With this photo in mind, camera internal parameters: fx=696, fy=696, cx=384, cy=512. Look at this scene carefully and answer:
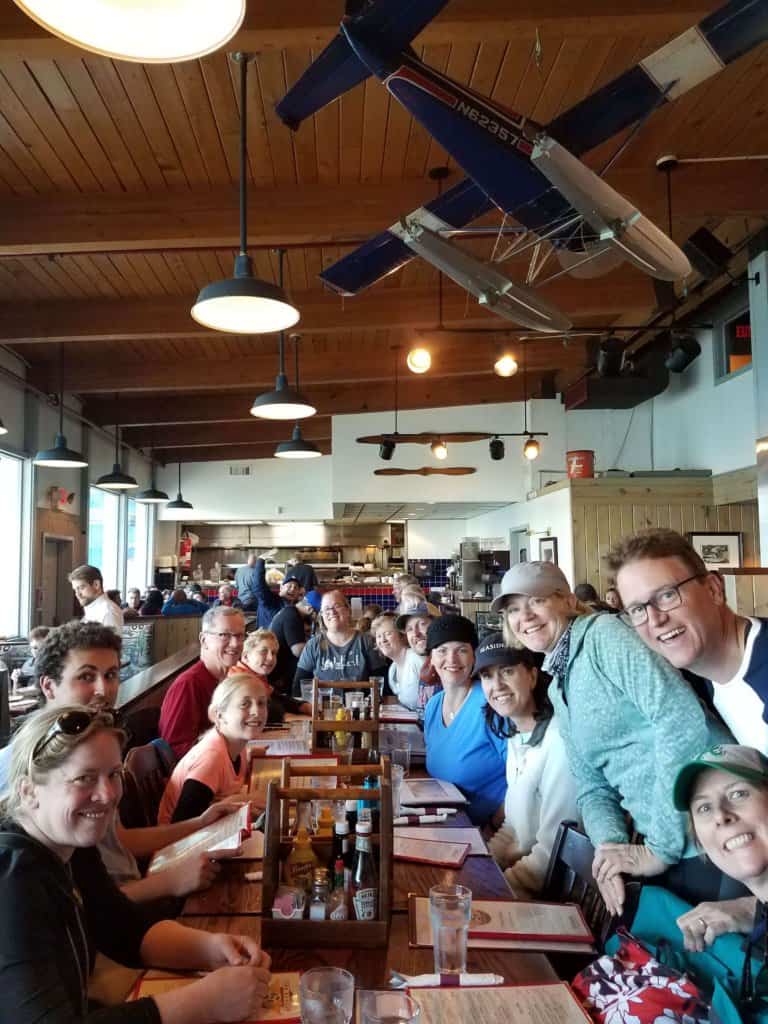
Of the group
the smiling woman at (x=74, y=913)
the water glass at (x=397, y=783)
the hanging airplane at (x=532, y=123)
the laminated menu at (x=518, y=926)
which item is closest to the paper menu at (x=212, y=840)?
the smiling woman at (x=74, y=913)

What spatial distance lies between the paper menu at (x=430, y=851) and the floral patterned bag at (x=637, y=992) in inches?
24.7

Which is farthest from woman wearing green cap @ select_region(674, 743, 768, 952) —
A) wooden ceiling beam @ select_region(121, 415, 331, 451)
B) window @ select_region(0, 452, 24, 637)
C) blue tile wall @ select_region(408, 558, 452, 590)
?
blue tile wall @ select_region(408, 558, 452, 590)

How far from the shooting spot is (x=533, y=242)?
3244 mm

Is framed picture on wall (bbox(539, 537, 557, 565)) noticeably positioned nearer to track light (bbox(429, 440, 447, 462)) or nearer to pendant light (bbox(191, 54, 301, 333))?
track light (bbox(429, 440, 447, 462))

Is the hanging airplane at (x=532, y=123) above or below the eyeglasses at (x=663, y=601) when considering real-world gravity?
above

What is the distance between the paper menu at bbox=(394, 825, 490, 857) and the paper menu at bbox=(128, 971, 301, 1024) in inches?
30.3

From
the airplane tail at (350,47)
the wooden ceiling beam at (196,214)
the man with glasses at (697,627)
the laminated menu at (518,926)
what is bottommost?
the laminated menu at (518,926)

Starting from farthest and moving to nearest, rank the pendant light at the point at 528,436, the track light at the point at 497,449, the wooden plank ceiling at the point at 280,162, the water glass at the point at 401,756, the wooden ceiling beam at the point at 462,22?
1. the track light at the point at 497,449
2. the pendant light at the point at 528,436
3. the wooden plank ceiling at the point at 280,162
4. the wooden ceiling beam at the point at 462,22
5. the water glass at the point at 401,756

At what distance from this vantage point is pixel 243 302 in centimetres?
334

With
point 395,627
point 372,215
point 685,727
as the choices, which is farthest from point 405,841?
point 372,215

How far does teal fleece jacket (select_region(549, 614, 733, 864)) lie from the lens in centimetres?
172

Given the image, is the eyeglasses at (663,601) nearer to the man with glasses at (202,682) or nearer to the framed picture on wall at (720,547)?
the man with glasses at (202,682)

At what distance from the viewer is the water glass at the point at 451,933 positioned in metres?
1.42

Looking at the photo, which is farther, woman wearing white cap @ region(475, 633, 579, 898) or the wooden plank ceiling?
the wooden plank ceiling
